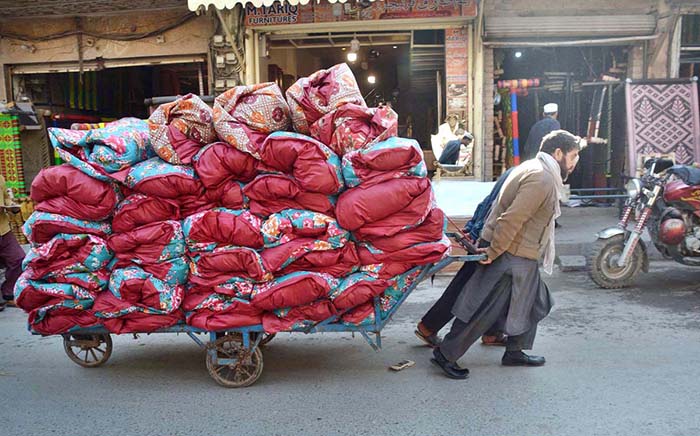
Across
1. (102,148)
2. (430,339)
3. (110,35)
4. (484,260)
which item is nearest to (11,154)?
(110,35)

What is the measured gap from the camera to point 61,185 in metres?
3.49

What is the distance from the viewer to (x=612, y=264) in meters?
5.93

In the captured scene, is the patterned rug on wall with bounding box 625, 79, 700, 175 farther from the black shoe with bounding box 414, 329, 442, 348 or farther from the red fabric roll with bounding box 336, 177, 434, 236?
the red fabric roll with bounding box 336, 177, 434, 236

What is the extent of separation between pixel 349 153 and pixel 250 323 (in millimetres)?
1261

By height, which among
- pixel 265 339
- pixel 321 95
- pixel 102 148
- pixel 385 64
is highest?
pixel 385 64

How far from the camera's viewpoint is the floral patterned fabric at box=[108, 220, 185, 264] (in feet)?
11.4

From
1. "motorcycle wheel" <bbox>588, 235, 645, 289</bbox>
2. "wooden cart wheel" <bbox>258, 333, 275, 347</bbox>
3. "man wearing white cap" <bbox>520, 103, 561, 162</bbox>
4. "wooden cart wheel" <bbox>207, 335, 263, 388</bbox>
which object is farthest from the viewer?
"man wearing white cap" <bbox>520, 103, 561, 162</bbox>

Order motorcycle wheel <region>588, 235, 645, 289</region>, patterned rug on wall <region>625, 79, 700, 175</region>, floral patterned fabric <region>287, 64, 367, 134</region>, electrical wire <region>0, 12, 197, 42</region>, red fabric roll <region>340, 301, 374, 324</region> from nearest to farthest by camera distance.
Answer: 1. floral patterned fabric <region>287, 64, 367, 134</region>
2. red fabric roll <region>340, 301, 374, 324</region>
3. motorcycle wheel <region>588, 235, 645, 289</region>
4. patterned rug on wall <region>625, 79, 700, 175</region>
5. electrical wire <region>0, 12, 197, 42</region>

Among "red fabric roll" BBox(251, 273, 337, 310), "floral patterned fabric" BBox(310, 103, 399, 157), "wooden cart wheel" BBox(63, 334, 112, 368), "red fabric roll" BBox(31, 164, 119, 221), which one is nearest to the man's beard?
"floral patterned fabric" BBox(310, 103, 399, 157)

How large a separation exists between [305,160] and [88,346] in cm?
215

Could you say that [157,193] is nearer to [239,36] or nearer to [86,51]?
[239,36]

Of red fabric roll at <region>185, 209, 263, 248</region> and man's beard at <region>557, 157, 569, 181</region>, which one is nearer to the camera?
red fabric roll at <region>185, 209, 263, 248</region>

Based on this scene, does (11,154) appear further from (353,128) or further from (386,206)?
(386,206)

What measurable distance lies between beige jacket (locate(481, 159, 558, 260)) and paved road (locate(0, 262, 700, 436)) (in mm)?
884
